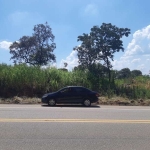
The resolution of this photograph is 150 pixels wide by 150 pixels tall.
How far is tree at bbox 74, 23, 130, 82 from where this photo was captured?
87.8 ft

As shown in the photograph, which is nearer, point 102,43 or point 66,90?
point 66,90

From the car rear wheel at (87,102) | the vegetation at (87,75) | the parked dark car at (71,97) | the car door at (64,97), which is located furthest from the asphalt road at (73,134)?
the vegetation at (87,75)

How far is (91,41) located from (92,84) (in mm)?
5405

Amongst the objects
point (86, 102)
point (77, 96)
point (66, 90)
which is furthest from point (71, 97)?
point (86, 102)

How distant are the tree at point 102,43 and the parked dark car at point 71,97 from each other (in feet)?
35.0

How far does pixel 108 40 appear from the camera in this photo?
88.9ft

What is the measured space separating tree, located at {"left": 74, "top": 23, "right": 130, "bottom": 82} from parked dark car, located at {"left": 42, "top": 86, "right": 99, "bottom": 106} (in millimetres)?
10683

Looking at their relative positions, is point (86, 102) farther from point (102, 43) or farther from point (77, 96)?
point (102, 43)

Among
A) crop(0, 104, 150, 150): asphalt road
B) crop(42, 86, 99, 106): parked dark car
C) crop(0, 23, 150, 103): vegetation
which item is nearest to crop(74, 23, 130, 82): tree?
crop(0, 23, 150, 103): vegetation

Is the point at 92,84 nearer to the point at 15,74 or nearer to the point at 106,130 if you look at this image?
the point at 15,74

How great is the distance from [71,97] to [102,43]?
1137cm

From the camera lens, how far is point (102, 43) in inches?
1070

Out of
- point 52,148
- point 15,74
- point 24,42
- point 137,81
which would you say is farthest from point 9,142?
point 24,42

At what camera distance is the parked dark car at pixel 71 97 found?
16.9m
